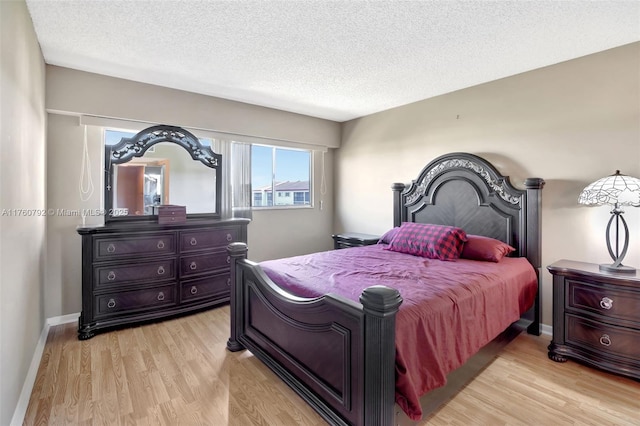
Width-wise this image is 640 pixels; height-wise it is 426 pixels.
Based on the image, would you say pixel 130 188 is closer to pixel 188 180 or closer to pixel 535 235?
pixel 188 180

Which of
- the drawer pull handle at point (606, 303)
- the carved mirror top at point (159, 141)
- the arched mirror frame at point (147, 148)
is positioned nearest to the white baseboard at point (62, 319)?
the arched mirror frame at point (147, 148)

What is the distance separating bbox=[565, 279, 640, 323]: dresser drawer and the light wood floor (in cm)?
46

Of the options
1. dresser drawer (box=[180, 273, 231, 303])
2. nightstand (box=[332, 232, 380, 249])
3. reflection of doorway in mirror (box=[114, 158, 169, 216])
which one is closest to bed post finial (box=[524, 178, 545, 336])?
nightstand (box=[332, 232, 380, 249])

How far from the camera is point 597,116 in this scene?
2.67 metres

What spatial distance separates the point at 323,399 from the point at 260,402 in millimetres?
470

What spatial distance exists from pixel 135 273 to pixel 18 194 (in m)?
1.45

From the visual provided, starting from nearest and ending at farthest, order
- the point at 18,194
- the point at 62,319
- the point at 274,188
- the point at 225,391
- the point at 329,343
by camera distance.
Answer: the point at 329,343 < the point at 18,194 < the point at 225,391 < the point at 62,319 < the point at 274,188

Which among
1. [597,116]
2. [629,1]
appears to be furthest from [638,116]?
[629,1]

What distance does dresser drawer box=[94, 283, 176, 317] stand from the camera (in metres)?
2.97

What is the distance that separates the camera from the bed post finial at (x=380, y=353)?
1421 millimetres

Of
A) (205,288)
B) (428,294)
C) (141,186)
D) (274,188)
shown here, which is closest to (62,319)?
(205,288)

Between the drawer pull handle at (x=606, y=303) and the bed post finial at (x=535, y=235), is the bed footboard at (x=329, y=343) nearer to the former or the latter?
the drawer pull handle at (x=606, y=303)

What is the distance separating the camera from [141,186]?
3465 millimetres

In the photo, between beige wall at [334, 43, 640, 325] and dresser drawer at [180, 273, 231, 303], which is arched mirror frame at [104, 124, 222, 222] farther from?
beige wall at [334, 43, 640, 325]
